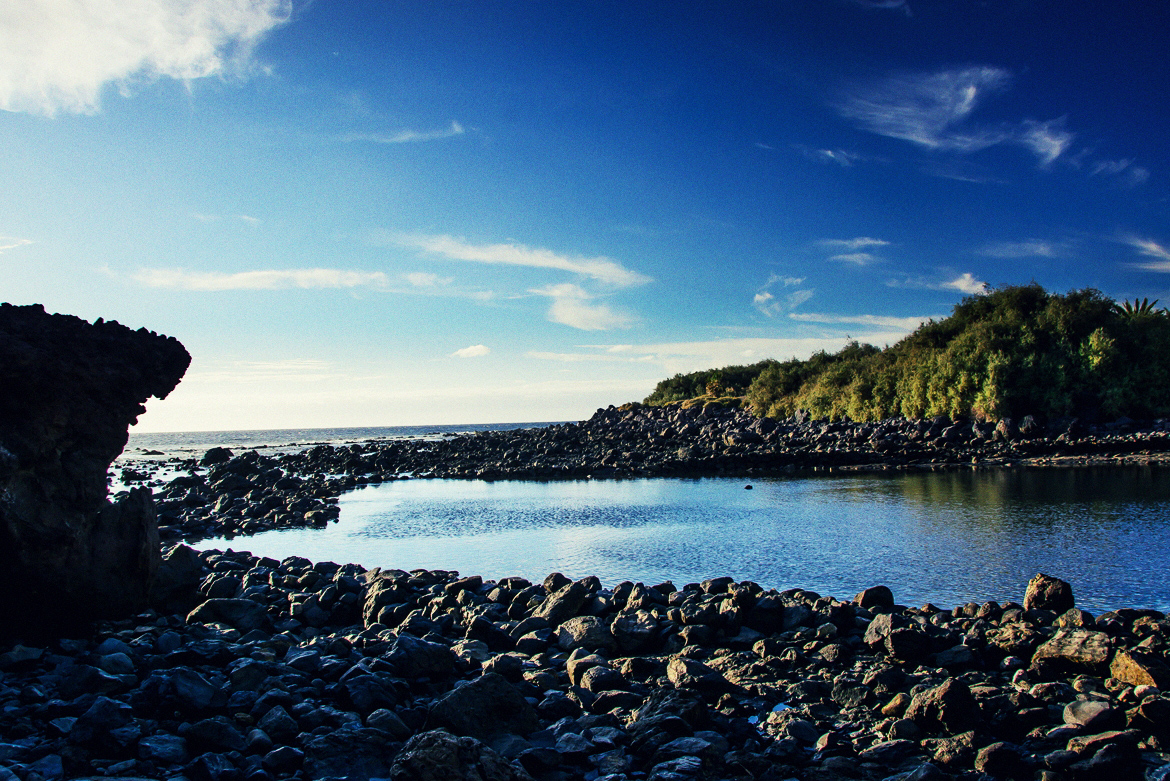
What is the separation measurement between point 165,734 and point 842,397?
48.6 meters

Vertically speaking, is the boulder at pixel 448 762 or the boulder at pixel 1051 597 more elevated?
the boulder at pixel 448 762

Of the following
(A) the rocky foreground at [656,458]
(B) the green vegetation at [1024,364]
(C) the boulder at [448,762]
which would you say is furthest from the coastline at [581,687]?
(B) the green vegetation at [1024,364]

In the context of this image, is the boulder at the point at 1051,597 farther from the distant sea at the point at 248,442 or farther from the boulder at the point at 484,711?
the distant sea at the point at 248,442

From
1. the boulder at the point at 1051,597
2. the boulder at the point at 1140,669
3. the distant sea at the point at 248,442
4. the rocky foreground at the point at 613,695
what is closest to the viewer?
the rocky foreground at the point at 613,695

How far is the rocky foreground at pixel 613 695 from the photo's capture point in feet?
16.4

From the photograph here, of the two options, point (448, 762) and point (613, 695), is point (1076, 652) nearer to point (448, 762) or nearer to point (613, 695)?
point (613, 695)

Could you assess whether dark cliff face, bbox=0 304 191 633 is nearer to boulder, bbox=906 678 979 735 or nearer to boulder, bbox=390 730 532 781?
boulder, bbox=390 730 532 781

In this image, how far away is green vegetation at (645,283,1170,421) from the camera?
35062 millimetres

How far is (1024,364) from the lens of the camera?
3669cm

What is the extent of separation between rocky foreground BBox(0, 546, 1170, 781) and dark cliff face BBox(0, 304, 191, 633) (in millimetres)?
554

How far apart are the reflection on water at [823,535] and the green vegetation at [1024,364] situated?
11.1 meters

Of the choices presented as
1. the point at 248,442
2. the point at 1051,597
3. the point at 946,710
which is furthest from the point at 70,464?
the point at 248,442

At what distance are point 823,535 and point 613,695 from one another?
11396mm

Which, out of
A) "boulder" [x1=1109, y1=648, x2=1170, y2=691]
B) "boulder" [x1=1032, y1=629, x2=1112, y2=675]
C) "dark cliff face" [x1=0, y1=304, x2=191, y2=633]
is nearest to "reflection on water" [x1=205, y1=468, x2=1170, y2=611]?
"boulder" [x1=1032, y1=629, x2=1112, y2=675]
